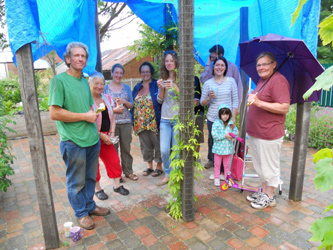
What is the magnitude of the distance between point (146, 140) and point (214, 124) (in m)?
1.21

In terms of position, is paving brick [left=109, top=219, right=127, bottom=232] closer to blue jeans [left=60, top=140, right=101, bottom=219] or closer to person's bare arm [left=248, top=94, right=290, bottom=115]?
blue jeans [left=60, top=140, right=101, bottom=219]

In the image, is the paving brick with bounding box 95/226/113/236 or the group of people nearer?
the group of people

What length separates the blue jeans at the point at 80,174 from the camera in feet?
8.26

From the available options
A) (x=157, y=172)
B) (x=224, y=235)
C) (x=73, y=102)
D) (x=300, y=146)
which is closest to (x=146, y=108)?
(x=157, y=172)

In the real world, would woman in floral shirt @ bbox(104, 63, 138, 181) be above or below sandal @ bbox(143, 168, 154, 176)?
above

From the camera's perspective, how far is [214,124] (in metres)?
3.68

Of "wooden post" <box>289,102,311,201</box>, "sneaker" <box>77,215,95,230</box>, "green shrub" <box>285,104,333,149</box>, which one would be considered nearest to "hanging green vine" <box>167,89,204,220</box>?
"sneaker" <box>77,215,95,230</box>

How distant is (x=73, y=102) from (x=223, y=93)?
7.58ft

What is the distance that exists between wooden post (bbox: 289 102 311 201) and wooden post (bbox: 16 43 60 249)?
3.09m

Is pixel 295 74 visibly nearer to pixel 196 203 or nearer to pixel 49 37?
pixel 196 203

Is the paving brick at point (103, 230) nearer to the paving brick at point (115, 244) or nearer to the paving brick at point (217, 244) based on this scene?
the paving brick at point (115, 244)

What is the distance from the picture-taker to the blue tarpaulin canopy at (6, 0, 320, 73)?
2.05 metres

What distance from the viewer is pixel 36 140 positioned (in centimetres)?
228

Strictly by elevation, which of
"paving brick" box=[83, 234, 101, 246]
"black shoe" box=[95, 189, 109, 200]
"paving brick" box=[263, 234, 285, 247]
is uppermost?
"black shoe" box=[95, 189, 109, 200]
